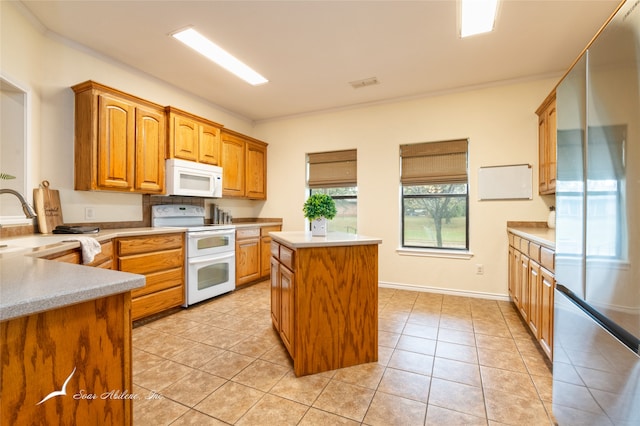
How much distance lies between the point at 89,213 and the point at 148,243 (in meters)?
0.71

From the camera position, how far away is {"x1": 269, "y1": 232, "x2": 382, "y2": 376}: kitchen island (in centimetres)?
195

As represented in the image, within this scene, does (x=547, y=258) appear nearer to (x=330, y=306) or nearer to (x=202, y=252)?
(x=330, y=306)

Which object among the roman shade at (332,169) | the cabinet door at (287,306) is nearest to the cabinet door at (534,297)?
the cabinet door at (287,306)

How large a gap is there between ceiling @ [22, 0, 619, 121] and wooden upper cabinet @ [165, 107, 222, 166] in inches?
19.6

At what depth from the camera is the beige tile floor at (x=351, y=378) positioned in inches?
62.4

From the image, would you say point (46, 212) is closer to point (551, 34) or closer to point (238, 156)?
point (238, 156)

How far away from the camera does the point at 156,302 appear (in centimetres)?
290

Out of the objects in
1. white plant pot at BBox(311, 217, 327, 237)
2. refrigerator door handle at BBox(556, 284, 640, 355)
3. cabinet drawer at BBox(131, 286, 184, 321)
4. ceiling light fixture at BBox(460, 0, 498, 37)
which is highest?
ceiling light fixture at BBox(460, 0, 498, 37)

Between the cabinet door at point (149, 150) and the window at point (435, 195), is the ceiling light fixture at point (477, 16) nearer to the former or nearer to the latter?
the window at point (435, 195)

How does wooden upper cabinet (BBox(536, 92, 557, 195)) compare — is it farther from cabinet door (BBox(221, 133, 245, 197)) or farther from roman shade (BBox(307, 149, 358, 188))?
cabinet door (BBox(221, 133, 245, 197))

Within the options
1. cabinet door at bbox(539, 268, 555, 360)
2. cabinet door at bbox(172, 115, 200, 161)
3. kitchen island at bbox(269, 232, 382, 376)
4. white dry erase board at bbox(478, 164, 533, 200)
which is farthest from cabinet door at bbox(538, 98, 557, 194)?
cabinet door at bbox(172, 115, 200, 161)

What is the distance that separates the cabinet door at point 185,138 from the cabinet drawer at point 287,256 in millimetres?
2047

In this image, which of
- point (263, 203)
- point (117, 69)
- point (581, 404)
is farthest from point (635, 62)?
point (263, 203)

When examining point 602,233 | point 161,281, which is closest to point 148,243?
point 161,281
